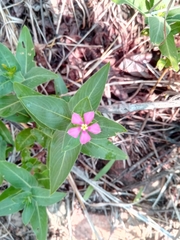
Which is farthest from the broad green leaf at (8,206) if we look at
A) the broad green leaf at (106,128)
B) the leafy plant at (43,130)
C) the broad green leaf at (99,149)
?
the broad green leaf at (106,128)

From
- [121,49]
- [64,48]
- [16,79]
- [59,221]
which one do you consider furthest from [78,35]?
[59,221]

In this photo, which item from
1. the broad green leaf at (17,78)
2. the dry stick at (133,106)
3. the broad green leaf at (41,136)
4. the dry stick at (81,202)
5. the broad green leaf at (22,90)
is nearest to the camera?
the broad green leaf at (22,90)

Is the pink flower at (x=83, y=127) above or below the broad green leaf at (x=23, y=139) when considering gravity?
above

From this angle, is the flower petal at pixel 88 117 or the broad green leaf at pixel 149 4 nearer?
the flower petal at pixel 88 117

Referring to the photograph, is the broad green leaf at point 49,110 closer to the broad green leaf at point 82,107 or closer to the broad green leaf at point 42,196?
the broad green leaf at point 82,107

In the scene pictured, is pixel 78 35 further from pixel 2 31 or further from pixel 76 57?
pixel 2 31

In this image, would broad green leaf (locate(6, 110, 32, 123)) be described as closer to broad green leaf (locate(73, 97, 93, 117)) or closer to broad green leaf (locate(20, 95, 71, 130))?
broad green leaf (locate(20, 95, 71, 130))

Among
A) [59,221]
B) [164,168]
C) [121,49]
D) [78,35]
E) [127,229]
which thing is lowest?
[127,229]
